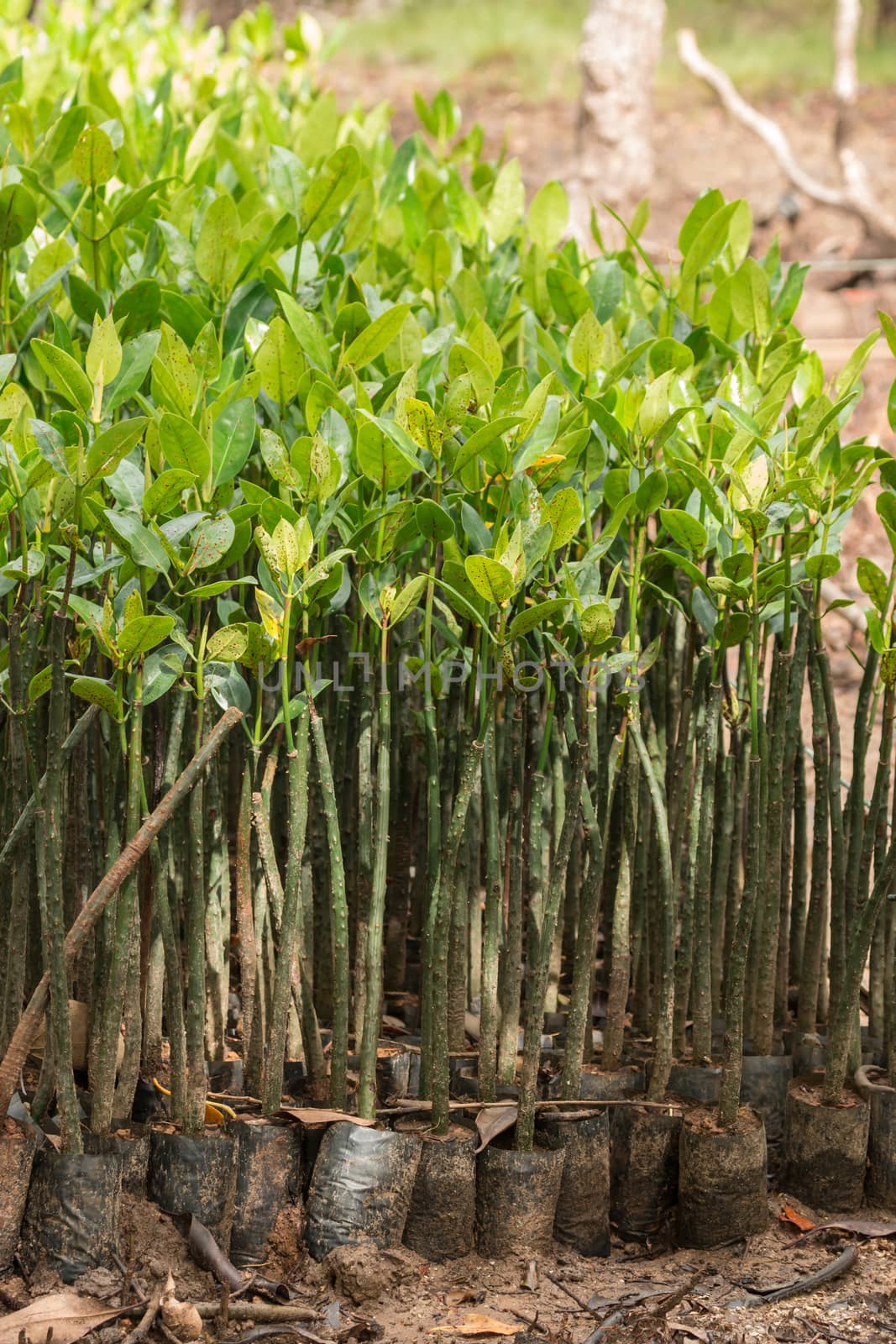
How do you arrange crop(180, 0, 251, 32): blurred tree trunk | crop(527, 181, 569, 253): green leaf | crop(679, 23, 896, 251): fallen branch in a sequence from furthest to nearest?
1. crop(180, 0, 251, 32): blurred tree trunk
2. crop(679, 23, 896, 251): fallen branch
3. crop(527, 181, 569, 253): green leaf

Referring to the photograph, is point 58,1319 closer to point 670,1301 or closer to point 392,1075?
point 392,1075

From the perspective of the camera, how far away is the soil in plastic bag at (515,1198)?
1.66 m

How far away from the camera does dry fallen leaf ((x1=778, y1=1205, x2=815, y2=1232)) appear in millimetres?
1779

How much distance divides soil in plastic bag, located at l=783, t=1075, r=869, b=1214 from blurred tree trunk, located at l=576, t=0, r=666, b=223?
5.87 m

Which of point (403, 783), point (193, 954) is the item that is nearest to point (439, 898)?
point (193, 954)

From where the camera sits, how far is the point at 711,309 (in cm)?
213

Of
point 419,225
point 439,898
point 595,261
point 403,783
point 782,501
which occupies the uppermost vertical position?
point 419,225

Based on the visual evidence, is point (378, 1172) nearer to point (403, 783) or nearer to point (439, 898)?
point (439, 898)

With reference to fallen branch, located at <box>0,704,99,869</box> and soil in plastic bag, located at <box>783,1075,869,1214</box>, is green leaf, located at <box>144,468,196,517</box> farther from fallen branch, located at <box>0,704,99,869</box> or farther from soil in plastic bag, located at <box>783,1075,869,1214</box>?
soil in plastic bag, located at <box>783,1075,869,1214</box>

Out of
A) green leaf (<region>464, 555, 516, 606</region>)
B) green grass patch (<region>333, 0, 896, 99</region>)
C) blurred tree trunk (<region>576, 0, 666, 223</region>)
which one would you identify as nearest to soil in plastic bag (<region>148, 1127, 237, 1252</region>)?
green leaf (<region>464, 555, 516, 606</region>)

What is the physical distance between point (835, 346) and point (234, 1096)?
4.39 m

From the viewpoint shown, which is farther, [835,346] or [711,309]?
[835,346]

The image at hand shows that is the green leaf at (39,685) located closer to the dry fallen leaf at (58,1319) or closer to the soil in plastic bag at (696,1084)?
the dry fallen leaf at (58,1319)

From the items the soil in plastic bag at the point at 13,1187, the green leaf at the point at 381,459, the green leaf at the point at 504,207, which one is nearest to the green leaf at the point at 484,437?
the green leaf at the point at 381,459
